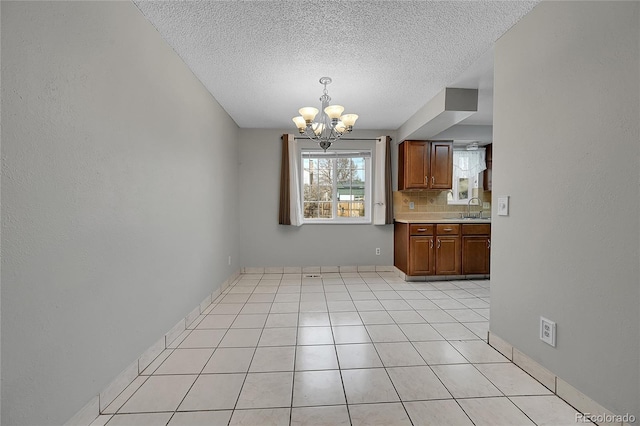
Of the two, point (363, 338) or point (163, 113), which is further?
point (363, 338)

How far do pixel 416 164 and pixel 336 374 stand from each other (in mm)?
3580

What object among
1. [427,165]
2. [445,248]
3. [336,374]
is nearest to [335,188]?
[427,165]

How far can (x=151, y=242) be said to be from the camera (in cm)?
207

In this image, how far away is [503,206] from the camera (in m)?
2.13

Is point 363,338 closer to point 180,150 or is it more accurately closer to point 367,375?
point 367,375

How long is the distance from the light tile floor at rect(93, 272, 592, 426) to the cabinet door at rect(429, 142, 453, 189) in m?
2.12

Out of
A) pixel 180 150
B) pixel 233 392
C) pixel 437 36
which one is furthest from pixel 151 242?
pixel 437 36

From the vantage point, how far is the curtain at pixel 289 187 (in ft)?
15.4

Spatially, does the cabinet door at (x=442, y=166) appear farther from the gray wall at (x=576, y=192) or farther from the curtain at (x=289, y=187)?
the gray wall at (x=576, y=192)

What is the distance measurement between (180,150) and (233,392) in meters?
1.99

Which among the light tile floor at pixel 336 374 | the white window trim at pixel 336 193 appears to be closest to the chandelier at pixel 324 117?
the white window trim at pixel 336 193

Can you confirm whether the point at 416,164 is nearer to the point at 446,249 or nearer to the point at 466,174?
the point at 466,174

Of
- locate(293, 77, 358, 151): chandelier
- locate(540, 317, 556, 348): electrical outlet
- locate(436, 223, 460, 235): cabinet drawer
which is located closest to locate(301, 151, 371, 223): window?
locate(436, 223, 460, 235): cabinet drawer

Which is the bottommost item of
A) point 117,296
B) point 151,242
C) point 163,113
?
point 117,296
